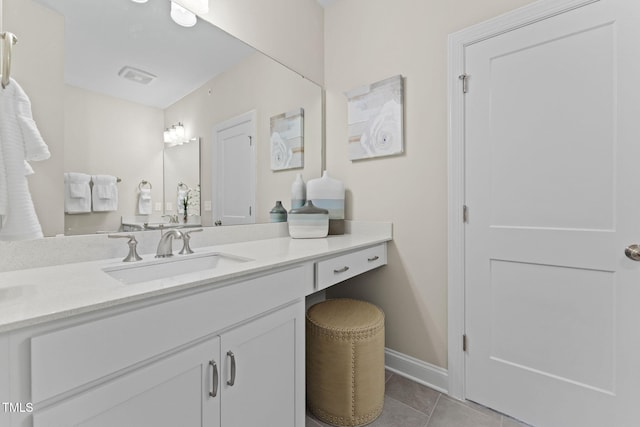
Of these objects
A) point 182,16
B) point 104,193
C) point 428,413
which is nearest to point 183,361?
point 104,193

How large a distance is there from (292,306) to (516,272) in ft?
3.61

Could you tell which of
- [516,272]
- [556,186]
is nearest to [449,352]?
[516,272]

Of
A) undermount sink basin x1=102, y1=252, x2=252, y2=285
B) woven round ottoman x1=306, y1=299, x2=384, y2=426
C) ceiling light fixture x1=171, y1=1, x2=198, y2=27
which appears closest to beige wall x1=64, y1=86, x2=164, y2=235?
undermount sink basin x1=102, y1=252, x2=252, y2=285

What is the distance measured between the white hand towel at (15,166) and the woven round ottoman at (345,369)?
3.78 ft

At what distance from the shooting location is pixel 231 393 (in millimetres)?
913

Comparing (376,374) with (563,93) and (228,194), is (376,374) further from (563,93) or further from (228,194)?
(563,93)

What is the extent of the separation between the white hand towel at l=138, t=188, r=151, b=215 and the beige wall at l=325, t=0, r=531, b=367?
48.5 inches

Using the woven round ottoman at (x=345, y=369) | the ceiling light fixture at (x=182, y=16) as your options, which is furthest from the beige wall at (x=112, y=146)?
the woven round ottoman at (x=345, y=369)

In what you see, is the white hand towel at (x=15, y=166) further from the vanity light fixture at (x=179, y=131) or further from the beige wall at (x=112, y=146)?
the vanity light fixture at (x=179, y=131)

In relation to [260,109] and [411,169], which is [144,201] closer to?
[260,109]

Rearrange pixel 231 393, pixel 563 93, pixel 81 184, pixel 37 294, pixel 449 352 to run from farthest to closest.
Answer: pixel 449 352 → pixel 563 93 → pixel 81 184 → pixel 231 393 → pixel 37 294

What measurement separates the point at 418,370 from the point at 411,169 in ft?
3.97

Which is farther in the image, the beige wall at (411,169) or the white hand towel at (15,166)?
the beige wall at (411,169)

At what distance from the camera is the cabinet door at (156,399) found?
615 mm
